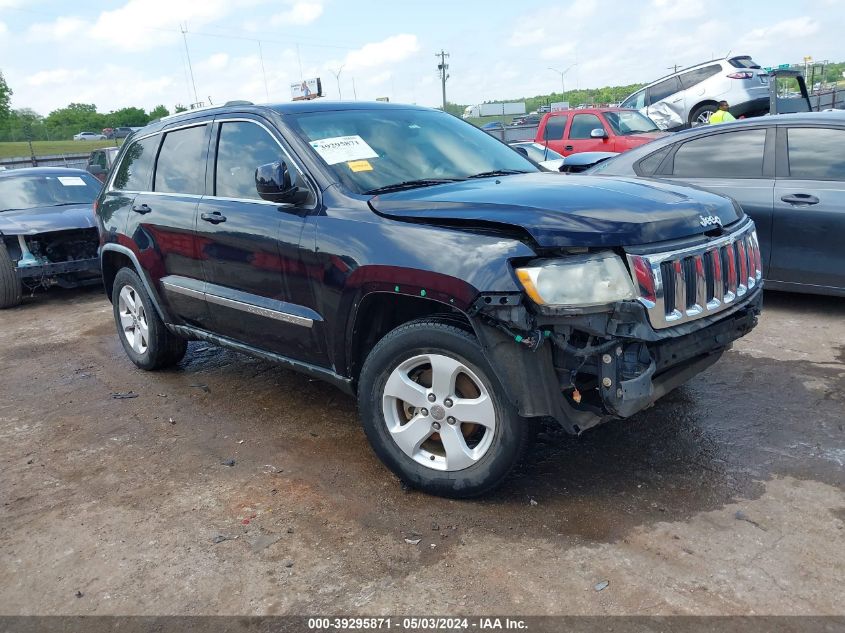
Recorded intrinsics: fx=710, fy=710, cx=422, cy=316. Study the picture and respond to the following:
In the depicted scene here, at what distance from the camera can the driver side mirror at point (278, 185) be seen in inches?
135

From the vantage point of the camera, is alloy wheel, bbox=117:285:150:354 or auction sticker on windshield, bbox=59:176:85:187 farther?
auction sticker on windshield, bbox=59:176:85:187

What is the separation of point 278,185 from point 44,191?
713cm

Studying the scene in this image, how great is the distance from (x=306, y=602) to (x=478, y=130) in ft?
10.4

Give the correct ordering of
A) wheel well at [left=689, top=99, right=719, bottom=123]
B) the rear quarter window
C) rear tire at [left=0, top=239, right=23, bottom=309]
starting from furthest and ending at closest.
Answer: wheel well at [left=689, top=99, right=719, bottom=123]
rear tire at [left=0, top=239, right=23, bottom=309]
the rear quarter window

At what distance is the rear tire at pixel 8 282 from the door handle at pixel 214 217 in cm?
497

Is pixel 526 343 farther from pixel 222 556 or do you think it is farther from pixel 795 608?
pixel 222 556

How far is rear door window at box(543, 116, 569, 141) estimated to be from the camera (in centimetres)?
1422

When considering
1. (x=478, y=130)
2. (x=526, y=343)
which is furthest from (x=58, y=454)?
(x=478, y=130)

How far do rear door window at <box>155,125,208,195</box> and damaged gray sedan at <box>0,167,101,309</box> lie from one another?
3932 millimetres

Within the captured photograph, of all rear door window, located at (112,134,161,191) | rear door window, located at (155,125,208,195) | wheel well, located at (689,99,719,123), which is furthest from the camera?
wheel well, located at (689,99,719,123)

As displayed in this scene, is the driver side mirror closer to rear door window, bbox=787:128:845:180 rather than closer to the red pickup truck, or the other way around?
rear door window, bbox=787:128:845:180

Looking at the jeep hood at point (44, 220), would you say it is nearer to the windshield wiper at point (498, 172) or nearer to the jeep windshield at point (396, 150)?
the jeep windshield at point (396, 150)

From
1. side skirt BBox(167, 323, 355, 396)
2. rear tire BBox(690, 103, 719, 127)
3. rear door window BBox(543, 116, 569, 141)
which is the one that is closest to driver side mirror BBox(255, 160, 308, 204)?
side skirt BBox(167, 323, 355, 396)

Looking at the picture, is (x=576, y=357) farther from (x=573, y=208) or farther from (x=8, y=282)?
(x=8, y=282)
